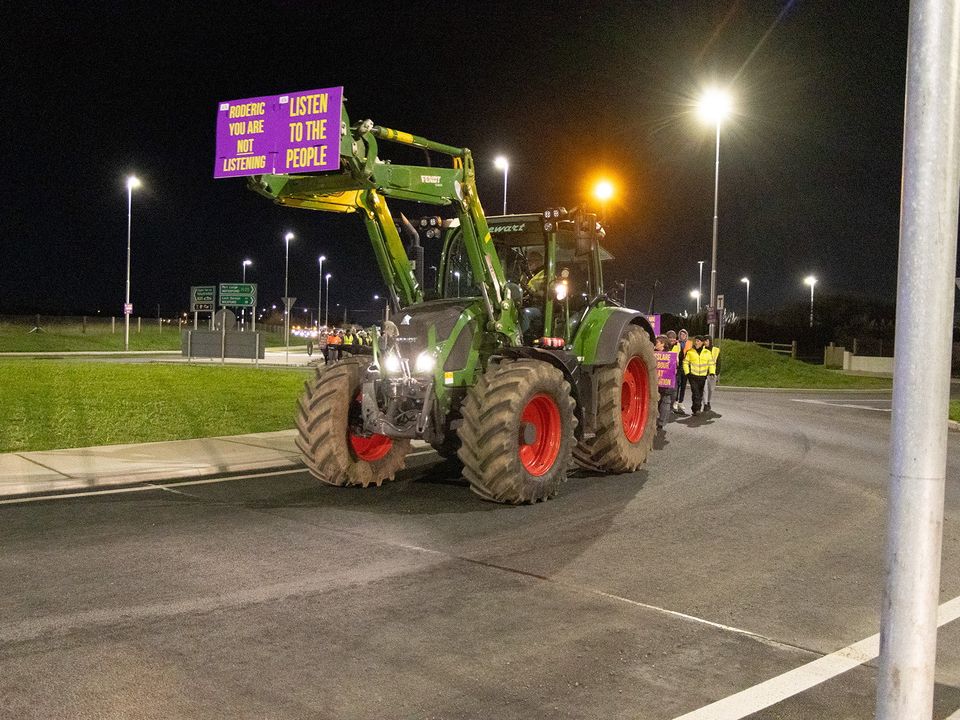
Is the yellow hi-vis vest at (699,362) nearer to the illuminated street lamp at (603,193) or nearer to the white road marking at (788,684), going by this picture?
the illuminated street lamp at (603,193)

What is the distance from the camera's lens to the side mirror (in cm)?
1005

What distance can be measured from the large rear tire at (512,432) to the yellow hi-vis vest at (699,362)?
10.1 metres

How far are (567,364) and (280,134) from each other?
13.8 ft

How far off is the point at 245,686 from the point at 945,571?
5.47 m

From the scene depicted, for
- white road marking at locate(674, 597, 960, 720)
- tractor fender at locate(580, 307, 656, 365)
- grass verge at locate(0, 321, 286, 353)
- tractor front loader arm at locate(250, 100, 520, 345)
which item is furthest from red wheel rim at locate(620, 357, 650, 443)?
grass verge at locate(0, 321, 286, 353)

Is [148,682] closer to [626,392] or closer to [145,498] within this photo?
[145,498]

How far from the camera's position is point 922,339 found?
2.97 metres

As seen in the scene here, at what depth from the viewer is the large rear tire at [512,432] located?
28.7ft

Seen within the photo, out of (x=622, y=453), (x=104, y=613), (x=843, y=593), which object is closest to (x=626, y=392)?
(x=622, y=453)

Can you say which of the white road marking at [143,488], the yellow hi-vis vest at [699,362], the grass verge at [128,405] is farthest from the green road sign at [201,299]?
the white road marking at [143,488]

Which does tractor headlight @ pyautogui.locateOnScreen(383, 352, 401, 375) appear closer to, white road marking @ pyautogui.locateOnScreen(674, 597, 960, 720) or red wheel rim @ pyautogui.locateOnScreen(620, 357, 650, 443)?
red wheel rim @ pyautogui.locateOnScreen(620, 357, 650, 443)

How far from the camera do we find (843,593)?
623cm

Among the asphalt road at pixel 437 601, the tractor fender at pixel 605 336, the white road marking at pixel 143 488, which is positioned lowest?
the white road marking at pixel 143 488

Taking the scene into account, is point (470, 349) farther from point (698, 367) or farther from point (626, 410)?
point (698, 367)
